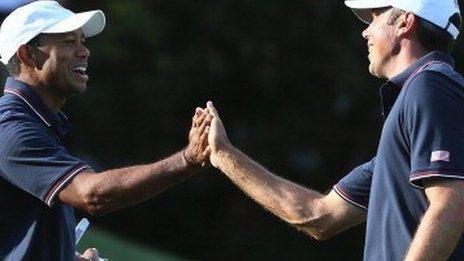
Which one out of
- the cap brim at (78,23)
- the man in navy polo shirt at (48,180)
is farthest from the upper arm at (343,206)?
the cap brim at (78,23)

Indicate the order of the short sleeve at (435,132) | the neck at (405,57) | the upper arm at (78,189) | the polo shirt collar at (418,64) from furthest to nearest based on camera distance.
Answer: the upper arm at (78,189), the neck at (405,57), the polo shirt collar at (418,64), the short sleeve at (435,132)

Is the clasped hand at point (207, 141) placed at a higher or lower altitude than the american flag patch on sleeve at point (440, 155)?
lower

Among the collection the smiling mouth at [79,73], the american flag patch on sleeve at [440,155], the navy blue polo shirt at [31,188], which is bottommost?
the navy blue polo shirt at [31,188]

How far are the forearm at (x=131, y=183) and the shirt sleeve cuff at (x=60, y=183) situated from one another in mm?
74

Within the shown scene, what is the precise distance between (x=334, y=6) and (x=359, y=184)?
5227 mm

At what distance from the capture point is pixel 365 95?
1234 centimetres

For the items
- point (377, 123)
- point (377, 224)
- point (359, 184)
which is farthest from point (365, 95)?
point (377, 224)

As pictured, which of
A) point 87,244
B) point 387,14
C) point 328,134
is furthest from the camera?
point 328,134

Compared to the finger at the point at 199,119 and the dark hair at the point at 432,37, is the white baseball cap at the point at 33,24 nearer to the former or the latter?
the finger at the point at 199,119

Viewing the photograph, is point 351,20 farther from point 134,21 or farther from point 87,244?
point 87,244

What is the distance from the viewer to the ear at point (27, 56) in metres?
7.42

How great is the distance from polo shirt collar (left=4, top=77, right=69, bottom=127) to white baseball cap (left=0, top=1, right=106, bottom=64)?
25 centimetres

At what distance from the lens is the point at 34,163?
6863 millimetres

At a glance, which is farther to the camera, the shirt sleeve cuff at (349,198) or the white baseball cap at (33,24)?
the white baseball cap at (33,24)
